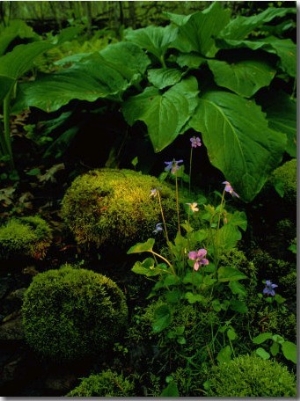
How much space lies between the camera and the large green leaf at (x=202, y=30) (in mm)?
3141

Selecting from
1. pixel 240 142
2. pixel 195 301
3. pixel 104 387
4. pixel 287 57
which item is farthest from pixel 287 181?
pixel 104 387

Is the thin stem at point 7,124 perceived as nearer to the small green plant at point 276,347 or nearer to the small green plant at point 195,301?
the small green plant at point 195,301

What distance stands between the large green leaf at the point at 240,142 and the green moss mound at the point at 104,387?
4.29 feet

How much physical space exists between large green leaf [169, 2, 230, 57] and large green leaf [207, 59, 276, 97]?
0.24m

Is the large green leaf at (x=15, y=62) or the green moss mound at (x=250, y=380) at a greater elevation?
the large green leaf at (x=15, y=62)

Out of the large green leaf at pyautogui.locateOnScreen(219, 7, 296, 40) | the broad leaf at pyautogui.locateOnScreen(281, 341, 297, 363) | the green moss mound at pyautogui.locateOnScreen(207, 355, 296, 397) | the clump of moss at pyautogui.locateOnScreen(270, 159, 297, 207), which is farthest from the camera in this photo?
the large green leaf at pyautogui.locateOnScreen(219, 7, 296, 40)

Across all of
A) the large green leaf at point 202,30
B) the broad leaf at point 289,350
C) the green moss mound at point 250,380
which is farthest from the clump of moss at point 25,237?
the large green leaf at point 202,30

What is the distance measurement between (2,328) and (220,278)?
106 centimetres

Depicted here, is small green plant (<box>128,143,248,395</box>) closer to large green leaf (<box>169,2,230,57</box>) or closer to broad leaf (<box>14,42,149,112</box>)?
broad leaf (<box>14,42,149,112</box>)

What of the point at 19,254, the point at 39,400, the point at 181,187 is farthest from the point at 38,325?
the point at 181,187

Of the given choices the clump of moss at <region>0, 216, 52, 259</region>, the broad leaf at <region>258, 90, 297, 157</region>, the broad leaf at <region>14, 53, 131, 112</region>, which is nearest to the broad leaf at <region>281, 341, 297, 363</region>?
the clump of moss at <region>0, 216, 52, 259</region>

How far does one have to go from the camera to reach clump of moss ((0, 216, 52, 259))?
7.95 feet

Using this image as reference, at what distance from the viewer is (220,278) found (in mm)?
2031

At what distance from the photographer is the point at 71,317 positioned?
1986 millimetres
